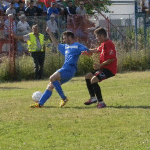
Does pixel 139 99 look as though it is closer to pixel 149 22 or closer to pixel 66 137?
pixel 66 137

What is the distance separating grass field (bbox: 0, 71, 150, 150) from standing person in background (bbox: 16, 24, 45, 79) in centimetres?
440

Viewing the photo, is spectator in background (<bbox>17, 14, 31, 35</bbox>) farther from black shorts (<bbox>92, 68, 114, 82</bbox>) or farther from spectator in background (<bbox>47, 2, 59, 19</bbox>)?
black shorts (<bbox>92, 68, 114, 82</bbox>)

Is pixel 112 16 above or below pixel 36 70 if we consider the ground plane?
above

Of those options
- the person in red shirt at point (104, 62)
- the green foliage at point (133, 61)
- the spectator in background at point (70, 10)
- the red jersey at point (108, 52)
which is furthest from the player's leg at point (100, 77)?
the spectator in background at point (70, 10)

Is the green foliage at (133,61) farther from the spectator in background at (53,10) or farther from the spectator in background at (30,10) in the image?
the spectator in background at (30,10)

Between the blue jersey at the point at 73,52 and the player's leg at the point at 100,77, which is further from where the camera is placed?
the blue jersey at the point at 73,52

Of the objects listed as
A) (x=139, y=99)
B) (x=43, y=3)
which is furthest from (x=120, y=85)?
(x=43, y=3)

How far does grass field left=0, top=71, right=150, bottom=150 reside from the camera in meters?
5.90

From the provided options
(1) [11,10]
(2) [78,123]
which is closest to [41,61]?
(1) [11,10]

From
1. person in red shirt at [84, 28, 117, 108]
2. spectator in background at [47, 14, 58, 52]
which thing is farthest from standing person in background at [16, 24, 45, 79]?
person in red shirt at [84, 28, 117, 108]

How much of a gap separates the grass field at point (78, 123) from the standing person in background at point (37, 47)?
4404 millimetres

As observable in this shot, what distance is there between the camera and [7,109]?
30.5 feet

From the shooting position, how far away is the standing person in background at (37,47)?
15.8m

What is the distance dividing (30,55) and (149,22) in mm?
8309
